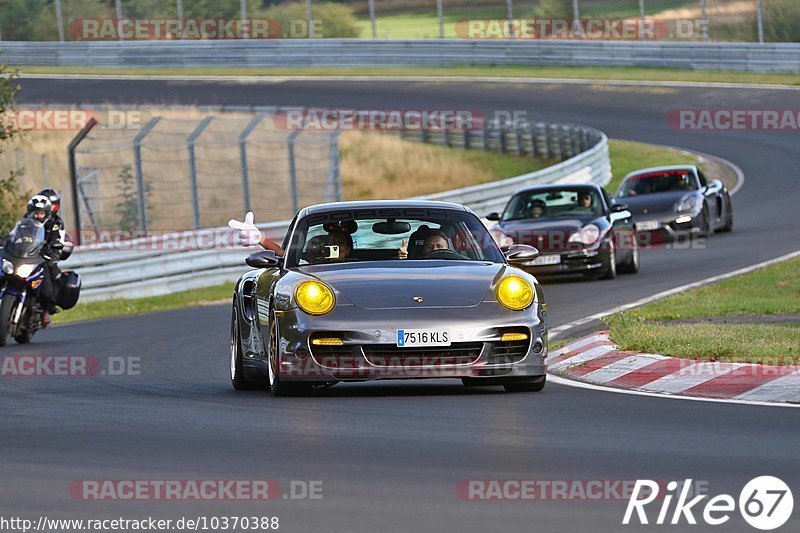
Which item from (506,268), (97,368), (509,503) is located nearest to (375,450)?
(509,503)

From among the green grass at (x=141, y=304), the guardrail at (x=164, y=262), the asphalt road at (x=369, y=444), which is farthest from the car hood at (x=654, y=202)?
the asphalt road at (x=369, y=444)

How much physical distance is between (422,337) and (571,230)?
36.7 feet

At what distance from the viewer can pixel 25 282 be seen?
1627cm

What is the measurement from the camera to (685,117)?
4266 cm

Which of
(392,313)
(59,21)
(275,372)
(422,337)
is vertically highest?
(59,21)

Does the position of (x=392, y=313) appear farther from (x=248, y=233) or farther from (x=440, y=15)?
(x=440, y=15)

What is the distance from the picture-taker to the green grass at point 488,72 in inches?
1813

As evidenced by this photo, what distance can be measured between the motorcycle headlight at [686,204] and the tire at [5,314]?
12654 millimetres

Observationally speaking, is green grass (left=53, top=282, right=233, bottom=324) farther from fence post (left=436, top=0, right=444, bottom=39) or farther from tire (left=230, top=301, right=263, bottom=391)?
fence post (left=436, top=0, right=444, bottom=39)

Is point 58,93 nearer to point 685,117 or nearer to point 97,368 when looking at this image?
point 685,117

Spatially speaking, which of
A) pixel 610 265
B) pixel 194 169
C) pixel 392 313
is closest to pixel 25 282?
pixel 392 313

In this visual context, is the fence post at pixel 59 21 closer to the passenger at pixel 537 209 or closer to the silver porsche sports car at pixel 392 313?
the passenger at pixel 537 209

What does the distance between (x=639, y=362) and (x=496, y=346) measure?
5.97 ft

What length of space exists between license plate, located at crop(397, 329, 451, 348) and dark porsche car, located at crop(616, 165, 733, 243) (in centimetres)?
1600
